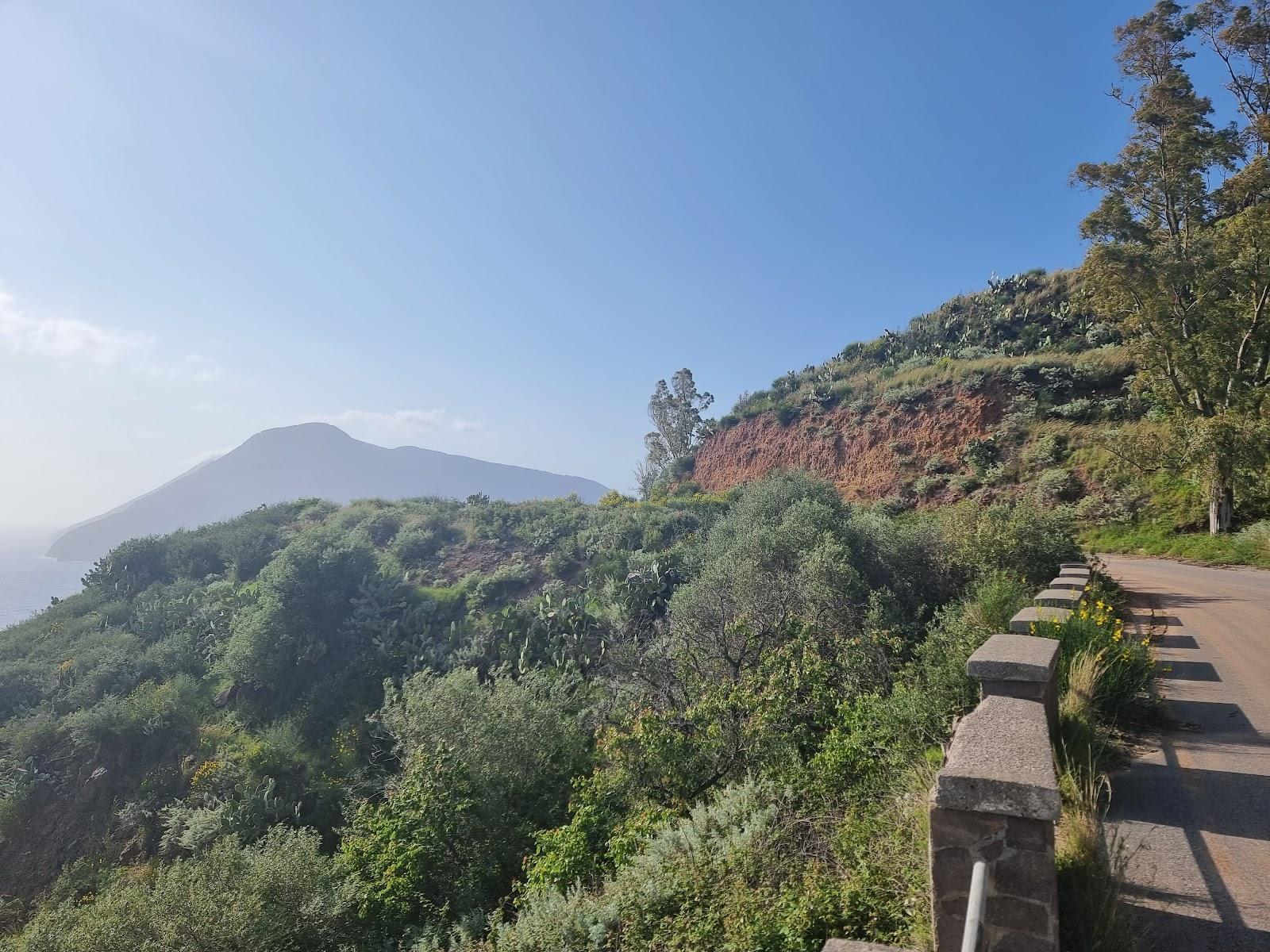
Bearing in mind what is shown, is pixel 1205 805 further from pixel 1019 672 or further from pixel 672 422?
pixel 672 422

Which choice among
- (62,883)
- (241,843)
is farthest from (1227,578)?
(62,883)

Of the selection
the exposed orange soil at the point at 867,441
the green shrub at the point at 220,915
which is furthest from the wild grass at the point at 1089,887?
the exposed orange soil at the point at 867,441

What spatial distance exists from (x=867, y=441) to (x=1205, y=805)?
26.1 metres

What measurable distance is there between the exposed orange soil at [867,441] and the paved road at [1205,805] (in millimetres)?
17496

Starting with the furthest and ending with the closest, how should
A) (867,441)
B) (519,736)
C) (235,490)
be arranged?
1. (235,490)
2. (867,441)
3. (519,736)

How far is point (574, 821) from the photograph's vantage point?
689cm

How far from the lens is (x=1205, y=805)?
3.91 meters

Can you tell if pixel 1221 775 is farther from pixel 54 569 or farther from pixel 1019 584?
pixel 54 569

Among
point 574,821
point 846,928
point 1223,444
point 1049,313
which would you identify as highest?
point 1049,313

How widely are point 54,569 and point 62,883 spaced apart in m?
78.6

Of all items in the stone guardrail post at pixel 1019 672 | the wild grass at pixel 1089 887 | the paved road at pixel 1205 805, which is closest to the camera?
the wild grass at pixel 1089 887

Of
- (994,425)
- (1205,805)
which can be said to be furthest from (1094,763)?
(994,425)

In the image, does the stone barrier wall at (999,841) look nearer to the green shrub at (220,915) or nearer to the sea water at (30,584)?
the green shrub at (220,915)

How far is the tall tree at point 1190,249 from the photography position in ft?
47.1
